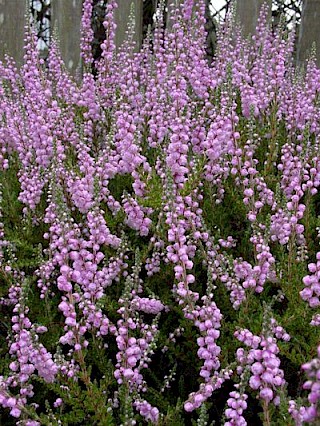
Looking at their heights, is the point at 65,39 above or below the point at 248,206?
above

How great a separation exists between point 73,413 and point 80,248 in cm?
38

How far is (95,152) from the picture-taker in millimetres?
2312

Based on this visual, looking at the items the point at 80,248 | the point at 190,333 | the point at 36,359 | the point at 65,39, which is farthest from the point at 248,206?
the point at 65,39

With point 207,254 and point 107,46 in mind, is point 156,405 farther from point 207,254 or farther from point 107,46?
point 107,46

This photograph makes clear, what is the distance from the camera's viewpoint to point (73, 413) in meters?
1.39

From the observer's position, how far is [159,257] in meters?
1.82

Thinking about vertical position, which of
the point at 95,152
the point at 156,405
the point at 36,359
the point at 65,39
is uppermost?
the point at 65,39

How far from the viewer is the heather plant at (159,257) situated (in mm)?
1329

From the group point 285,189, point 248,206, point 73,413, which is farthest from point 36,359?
point 285,189

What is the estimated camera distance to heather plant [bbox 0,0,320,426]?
1.33 metres

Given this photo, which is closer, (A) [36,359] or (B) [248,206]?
(A) [36,359]

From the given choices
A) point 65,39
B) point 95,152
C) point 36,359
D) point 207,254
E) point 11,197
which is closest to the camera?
point 36,359

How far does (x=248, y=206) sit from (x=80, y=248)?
0.55 meters

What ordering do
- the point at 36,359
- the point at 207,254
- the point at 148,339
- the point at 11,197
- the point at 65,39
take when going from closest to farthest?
1. the point at 36,359
2. the point at 148,339
3. the point at 207,254
4. the point at 11,197
5. the point at 65,39
